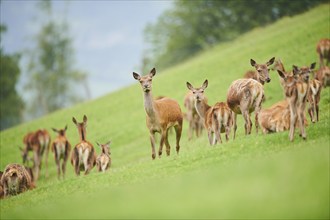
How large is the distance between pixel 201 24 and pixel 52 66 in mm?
26053

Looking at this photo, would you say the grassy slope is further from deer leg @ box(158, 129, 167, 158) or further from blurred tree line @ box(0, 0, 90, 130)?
blurred tree line @ box(0, 0, 90, 130)

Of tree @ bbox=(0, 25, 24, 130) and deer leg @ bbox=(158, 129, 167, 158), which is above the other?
tree @ bbox=(0, 25, 24, 130)

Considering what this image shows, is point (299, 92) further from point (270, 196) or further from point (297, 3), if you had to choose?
point (297, 3)

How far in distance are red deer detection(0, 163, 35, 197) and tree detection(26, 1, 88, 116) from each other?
210 ft

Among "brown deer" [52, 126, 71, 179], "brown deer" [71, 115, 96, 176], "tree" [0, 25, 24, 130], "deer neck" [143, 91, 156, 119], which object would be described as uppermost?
"tree" [0, 25, 24, 130]

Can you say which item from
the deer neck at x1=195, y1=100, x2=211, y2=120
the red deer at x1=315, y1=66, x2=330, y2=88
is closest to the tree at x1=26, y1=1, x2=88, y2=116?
the red deer at x1=315, y1=66, x2=330, y2=88

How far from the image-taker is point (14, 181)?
54.5 ft

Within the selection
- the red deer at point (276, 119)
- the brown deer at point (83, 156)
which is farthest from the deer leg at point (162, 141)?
the red deer at point (276, 119)

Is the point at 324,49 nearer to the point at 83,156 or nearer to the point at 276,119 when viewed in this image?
the point at 276,119

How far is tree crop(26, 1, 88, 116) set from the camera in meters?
80.1

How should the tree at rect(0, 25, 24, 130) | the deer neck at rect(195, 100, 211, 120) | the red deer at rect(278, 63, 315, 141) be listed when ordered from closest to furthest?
the red deer at rect(278, 63, 315, 141) < the deer neck at rect(195, 100, 211, 120) < the tree at rect(0, 25, 24, 130)

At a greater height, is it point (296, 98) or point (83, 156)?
point (296, 98)

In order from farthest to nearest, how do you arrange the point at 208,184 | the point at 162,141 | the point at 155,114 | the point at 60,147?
the point at 60,147, the point at 155,114, the point at 162,141, the point at 208,184

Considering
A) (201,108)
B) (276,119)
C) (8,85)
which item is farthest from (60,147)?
(8,85)
